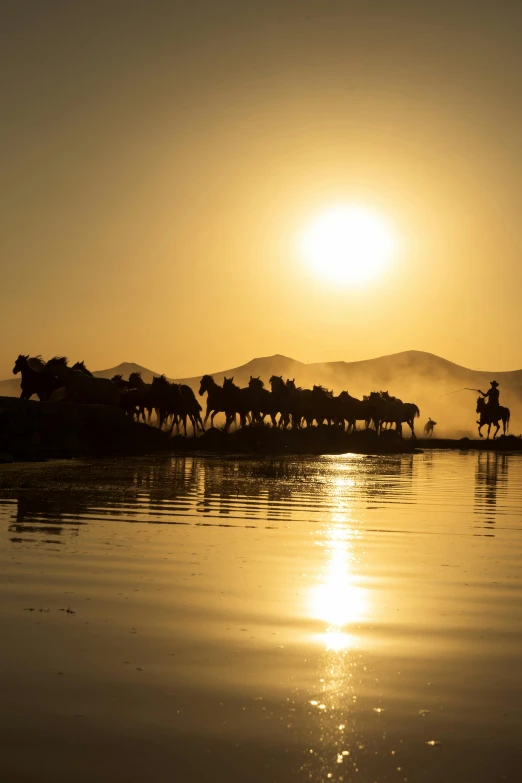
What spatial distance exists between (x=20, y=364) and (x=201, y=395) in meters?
15.7

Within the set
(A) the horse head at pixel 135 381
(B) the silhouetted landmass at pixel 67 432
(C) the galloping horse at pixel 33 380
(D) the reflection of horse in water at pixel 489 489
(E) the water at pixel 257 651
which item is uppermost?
(A) the horse head at pixel 135 381

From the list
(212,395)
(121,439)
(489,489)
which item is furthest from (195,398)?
(489,489)

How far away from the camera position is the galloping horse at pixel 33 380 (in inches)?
1551

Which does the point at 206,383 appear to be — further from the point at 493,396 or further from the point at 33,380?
the point at 493,396

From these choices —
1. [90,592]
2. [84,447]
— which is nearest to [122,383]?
[84,447]

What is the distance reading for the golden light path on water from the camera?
13.4 ft

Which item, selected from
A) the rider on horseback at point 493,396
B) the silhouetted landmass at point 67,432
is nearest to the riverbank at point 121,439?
the silhouetted landmass at point 67,432

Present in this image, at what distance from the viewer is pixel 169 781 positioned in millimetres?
3828

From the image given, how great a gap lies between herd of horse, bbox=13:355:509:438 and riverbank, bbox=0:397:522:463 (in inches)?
79.0

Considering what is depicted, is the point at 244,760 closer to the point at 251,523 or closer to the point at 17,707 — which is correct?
the point at 17,707

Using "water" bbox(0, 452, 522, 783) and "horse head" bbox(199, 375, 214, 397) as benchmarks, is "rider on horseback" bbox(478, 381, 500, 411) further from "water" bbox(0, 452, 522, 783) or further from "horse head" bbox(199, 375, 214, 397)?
"water" bbox(0, 452, 522, 783)

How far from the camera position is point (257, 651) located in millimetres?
5809

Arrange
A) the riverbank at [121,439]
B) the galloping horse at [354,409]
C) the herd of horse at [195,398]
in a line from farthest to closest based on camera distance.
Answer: the galloping horse at [354,409]
the herd of horse at [195,398]
the riverbank at [121,439]

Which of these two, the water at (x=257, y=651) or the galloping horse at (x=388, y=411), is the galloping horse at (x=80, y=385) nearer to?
the galloping horse at (x=388, y=411)
